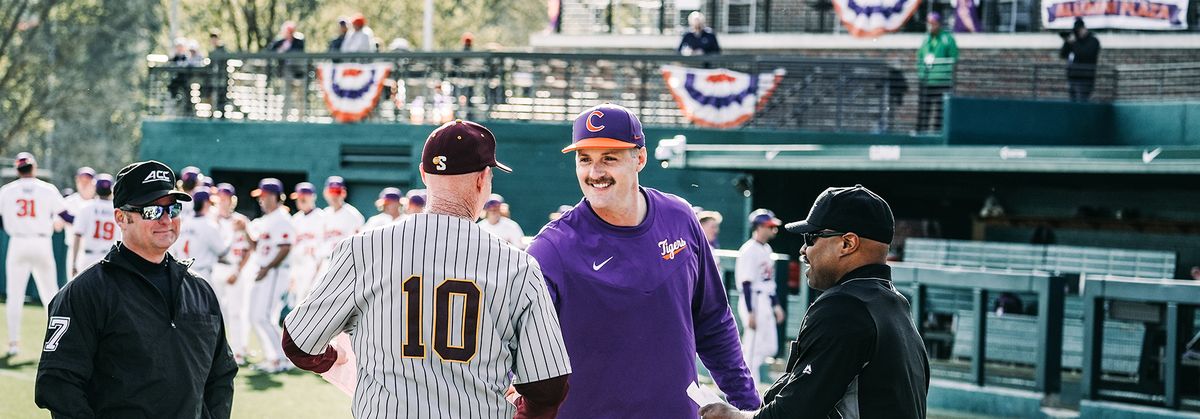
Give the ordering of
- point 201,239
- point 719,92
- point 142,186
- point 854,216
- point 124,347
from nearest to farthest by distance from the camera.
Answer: point 854,216 → point 124,347 → point 142,186 → point 201,239 → point 719,92

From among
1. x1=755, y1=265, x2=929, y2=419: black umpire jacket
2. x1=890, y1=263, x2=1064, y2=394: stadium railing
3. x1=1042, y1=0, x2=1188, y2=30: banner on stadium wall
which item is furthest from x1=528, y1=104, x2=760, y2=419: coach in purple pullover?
x1=1042, y1=0, x2=1188, y2=30: banner on stadium wall

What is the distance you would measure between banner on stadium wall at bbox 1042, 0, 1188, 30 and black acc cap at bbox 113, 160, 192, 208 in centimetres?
1536

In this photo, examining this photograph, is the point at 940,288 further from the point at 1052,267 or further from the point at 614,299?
the point at 614,299

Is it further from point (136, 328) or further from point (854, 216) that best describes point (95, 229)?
point (854, 216)

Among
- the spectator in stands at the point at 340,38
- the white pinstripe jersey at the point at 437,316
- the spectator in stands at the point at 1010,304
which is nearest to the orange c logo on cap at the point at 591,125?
the white pinstripe jersey at the point at 437,316

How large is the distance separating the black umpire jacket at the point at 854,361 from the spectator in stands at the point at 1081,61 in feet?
48.6

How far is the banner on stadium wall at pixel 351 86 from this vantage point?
20.5 m

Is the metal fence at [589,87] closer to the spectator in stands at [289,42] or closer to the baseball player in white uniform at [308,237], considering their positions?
the spectator in stands at [289,42]

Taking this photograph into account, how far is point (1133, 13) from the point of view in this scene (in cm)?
1797

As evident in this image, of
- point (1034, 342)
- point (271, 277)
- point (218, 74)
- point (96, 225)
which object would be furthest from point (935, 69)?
point (218, 74)

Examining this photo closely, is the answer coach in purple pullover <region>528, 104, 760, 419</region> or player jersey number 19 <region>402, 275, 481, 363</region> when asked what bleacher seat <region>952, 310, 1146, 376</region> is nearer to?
coach in purple pullover <region>528, 104, 760, 419</region>

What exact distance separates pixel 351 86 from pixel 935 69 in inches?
326

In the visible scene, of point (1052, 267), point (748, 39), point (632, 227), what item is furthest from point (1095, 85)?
point (632, 227)

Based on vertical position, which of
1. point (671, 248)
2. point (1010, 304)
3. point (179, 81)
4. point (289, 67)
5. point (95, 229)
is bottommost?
point (1010, 304)
